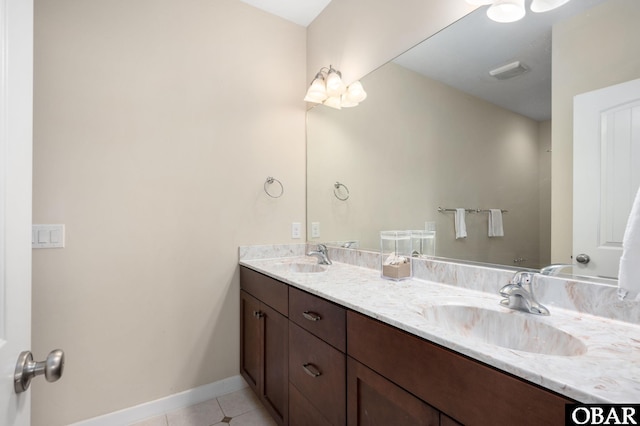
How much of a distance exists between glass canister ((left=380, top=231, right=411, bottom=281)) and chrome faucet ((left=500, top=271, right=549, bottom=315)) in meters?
0.46

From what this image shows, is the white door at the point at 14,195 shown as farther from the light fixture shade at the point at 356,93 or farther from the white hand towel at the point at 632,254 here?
the light fixture shade at the point at 356,93

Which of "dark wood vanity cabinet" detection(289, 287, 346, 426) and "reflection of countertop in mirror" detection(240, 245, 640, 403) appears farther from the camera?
"dark wood vanity cabinet" detection(289, 287, 346, 426)

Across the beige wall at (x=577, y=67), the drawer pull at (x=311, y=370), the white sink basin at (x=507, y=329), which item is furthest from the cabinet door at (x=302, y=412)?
the beige wall at (x=577, y=67)

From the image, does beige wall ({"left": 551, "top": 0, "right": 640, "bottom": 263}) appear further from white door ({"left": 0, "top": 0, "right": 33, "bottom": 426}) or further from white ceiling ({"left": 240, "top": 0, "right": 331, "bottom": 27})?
white ceiling ({"left": 240, "top": 0, "right": 331, "bottom": 27})

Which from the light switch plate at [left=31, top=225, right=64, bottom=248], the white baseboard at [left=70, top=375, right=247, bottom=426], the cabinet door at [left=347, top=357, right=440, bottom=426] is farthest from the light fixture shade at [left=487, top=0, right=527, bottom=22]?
the white baseboard at [left=70, top=375, right=247, bottom=426]

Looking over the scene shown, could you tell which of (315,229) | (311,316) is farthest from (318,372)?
(315,229)

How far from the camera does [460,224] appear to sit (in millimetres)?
1333

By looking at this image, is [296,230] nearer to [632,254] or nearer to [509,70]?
[509,70]

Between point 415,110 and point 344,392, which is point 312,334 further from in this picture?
point 415,110

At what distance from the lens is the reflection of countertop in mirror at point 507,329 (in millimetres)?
548

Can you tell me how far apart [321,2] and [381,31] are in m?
0.64

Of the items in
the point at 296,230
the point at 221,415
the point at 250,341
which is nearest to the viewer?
the point at 221,415

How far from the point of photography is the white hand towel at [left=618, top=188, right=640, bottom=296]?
68 cm

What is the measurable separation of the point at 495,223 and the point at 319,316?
81 cm
